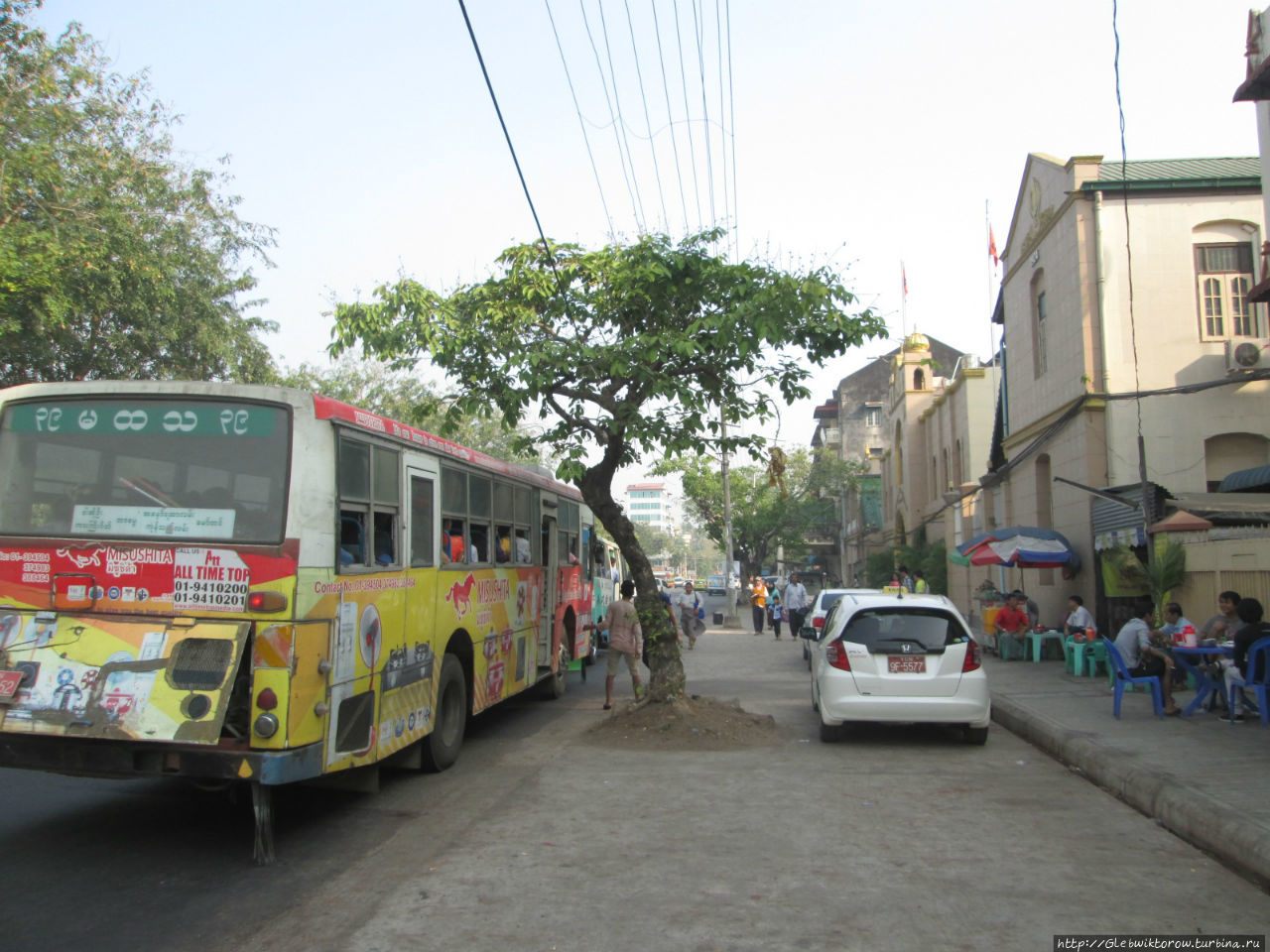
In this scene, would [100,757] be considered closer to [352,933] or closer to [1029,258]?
[352,933]

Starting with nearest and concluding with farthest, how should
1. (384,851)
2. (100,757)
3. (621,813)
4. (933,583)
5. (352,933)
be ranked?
(352,933) → (100,757) → (384,851) → (621,813) → (933,583)

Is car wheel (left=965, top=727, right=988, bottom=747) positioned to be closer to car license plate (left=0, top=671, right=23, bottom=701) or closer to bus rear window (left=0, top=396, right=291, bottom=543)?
bus rear window (left=0, top=396, right=291, bottom=543)

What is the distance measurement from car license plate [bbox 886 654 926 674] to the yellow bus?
17.0 ft

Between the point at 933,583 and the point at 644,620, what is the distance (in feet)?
78.8

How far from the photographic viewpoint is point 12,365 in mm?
19328

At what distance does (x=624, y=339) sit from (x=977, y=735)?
5.54 metres

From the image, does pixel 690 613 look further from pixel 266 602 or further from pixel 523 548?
pixel 266 602

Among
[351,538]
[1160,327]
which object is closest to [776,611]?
[1160,327]

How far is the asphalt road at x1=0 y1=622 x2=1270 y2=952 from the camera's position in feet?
16.3

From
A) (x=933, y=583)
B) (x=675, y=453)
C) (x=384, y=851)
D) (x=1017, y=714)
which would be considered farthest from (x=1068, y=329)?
(x=384, y=851)

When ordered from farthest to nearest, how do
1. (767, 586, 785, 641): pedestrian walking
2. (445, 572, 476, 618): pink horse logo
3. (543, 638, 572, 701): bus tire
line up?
(767, 586, 785, 641): pedestrian walking, (543, 638, 572, 701): bus tire, (445, 572, 476, 618): pink horse logo

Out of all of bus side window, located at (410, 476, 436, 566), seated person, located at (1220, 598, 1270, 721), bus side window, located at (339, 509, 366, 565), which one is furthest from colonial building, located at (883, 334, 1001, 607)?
bus side window, located at (339, 509, 366, 565)

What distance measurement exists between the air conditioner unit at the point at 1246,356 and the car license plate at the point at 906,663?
11.2 meters

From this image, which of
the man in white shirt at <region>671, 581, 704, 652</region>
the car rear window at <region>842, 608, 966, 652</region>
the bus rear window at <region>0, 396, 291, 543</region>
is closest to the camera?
the bus rear window at <region>0, 396, 291, 543</region>
